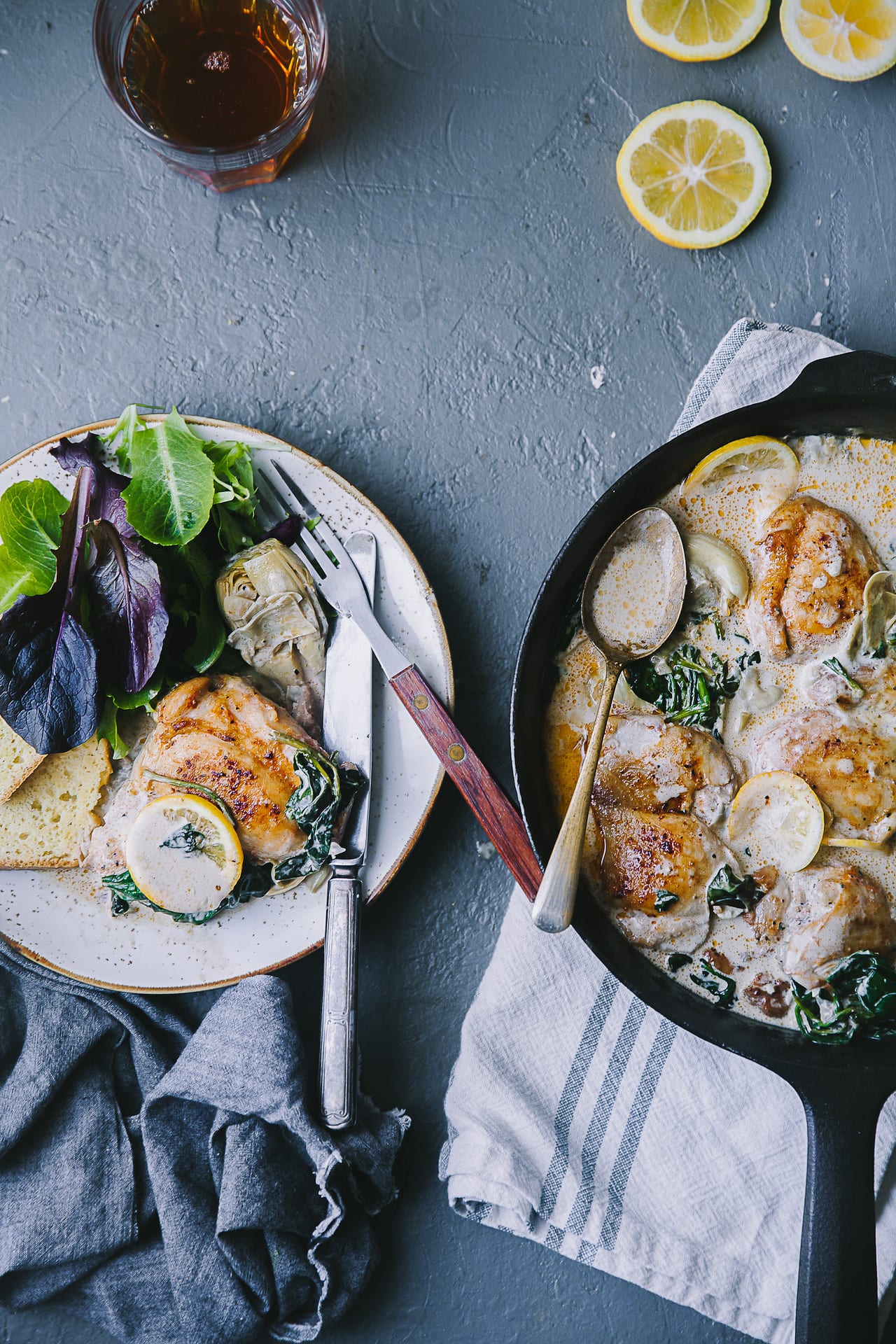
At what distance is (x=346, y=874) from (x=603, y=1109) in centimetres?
86

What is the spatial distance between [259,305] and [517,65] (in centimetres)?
96

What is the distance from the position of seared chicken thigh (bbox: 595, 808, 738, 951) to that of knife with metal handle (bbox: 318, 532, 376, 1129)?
571 mm

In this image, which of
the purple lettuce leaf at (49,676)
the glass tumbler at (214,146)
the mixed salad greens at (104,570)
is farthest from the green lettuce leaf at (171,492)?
the glass tumbler at (214,146)

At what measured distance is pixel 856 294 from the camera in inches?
105

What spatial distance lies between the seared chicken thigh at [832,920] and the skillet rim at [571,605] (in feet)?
0.61

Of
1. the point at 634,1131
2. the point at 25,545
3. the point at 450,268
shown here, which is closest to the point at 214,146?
the point at 450,268

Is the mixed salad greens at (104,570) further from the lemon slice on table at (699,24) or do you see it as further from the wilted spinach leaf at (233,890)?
the lemon slice on table at (699,24)

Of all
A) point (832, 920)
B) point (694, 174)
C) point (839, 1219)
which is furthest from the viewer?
point (694, 174)

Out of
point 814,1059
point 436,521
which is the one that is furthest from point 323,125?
point 814,1059

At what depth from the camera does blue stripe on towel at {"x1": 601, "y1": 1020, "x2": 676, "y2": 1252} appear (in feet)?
7.82

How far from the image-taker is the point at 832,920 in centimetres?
217

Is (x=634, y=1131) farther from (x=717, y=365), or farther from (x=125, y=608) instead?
(x=717, y=365)

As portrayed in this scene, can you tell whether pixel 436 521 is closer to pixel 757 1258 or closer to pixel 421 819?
pixel 421 819

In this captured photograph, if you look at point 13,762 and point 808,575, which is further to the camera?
point 13,762
